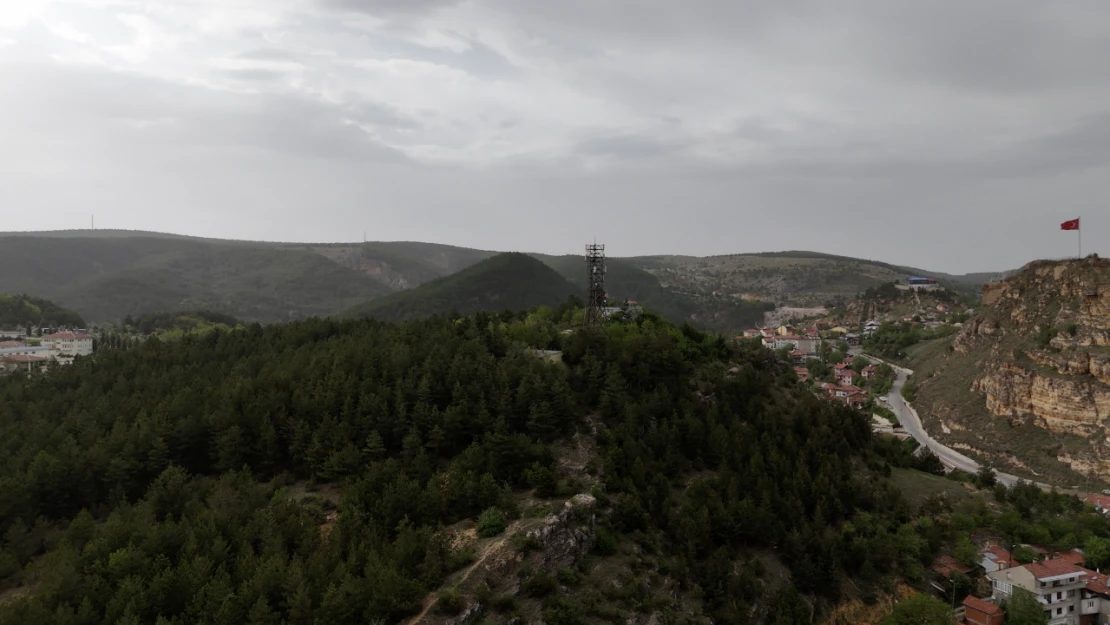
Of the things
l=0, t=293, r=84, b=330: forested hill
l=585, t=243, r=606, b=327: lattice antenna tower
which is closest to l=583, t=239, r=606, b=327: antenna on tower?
l=585, t=243, r=606, b=327: lattice antenna tower

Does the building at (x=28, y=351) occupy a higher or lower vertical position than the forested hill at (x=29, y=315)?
lower

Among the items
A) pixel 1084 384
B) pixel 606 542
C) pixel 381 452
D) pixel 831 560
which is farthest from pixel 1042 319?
pixel 381 452

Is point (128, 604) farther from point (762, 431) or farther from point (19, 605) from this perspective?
point (762, 431)

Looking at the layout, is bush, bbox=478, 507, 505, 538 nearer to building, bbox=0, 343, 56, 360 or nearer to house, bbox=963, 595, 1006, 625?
house, bbox=963, 595, 1006, 625

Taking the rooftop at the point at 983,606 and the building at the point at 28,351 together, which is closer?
the rooftop at the point at 983,606

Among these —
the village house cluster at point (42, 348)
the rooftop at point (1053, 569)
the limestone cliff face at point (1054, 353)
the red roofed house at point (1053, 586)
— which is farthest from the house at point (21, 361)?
the limestone cliff face at point (1054, 353)

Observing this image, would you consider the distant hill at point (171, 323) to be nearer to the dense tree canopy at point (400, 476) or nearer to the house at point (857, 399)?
the dense tree canopy at point (400, 476)
